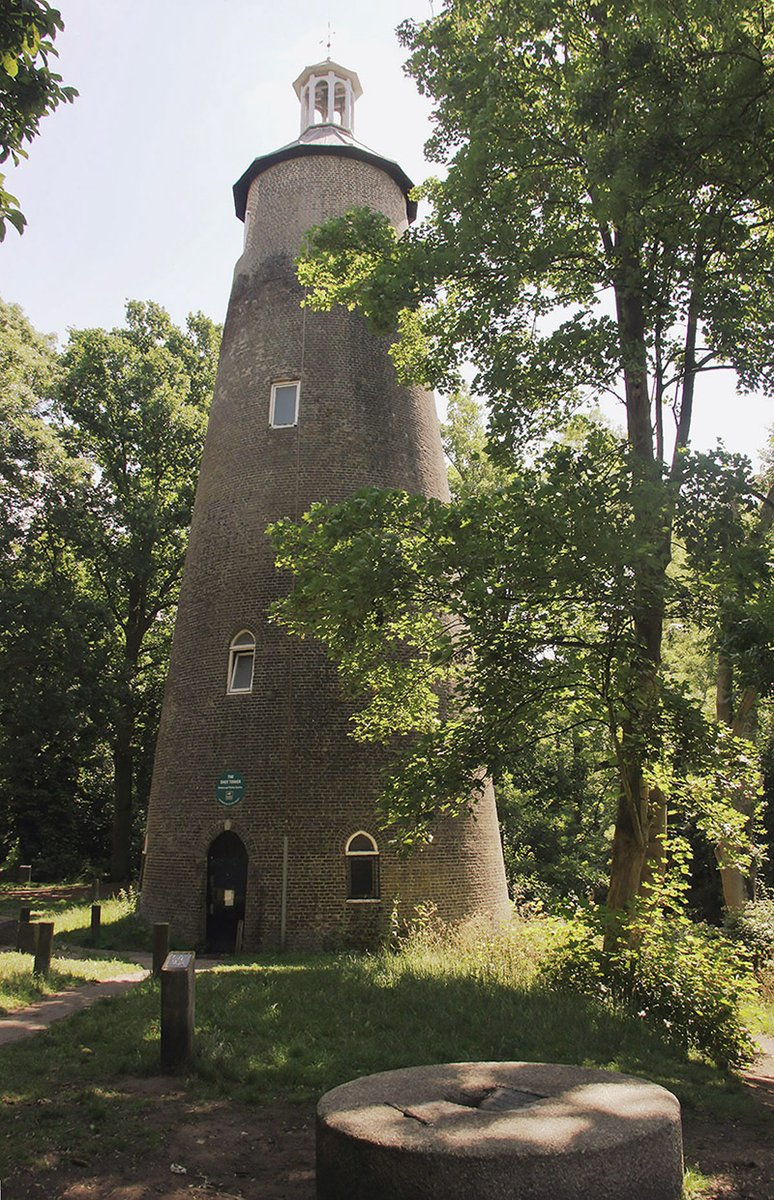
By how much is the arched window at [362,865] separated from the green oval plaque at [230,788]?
2209 millimetres

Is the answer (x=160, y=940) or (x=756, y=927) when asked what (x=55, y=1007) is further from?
(x=756, y=927)

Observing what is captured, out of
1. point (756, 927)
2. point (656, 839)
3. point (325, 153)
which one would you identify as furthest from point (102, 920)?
point (325, 153)

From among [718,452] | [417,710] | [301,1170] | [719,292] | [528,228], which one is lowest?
[301,1170]

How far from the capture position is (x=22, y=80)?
21.3 ft

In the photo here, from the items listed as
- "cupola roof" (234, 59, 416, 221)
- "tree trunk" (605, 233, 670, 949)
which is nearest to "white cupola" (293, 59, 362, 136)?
"cupola roof" (234, 59, 416, 221)

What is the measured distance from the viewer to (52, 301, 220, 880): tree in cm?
2866

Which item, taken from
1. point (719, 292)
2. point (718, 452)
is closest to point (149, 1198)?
point (718, 452)

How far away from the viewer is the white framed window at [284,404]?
1820 cm

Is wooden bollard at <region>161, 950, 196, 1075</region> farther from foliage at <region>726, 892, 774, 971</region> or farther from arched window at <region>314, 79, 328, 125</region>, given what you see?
arched window at <region>314, 79, 328, 125</region>

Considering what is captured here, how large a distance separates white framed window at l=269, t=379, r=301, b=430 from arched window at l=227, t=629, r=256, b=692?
14.9 feet

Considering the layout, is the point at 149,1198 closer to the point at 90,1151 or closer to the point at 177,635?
the point at 90,1151

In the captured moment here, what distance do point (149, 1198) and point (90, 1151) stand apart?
2.78ft

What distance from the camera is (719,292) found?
10.1m

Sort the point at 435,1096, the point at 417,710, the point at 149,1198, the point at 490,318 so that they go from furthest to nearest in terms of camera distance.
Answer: the point at 417,710 → the point at 490,318 → the point at 435,1096 → the point at 149,1198
